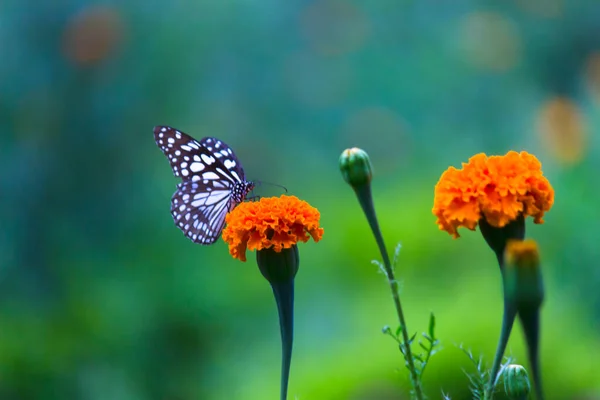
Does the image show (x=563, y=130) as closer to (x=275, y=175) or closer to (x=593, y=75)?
(x=593, y=75)

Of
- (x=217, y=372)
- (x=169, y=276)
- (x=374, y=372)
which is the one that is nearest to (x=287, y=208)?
(x=374, y=372)

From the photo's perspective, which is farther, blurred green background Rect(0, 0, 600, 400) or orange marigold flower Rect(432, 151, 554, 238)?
blurred green background Rect(0, 0, 600, 400)

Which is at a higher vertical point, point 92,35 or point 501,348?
point 92,35

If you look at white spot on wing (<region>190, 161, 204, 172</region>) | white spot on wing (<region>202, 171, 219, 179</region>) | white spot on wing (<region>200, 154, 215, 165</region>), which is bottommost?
white spot on wing (<region>202, 171, 219, 179</region>)

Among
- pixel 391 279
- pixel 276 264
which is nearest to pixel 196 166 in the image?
pixel 276 264

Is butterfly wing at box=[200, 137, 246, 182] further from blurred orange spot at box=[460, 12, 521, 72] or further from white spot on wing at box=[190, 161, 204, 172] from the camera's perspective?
blurred orange spot at box=[460, 12, 521, 72]

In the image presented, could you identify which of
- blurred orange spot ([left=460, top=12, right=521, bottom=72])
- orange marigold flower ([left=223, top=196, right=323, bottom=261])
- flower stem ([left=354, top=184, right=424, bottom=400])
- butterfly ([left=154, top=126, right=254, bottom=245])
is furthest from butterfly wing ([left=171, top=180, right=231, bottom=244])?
blurred orange spot ([left=460, top=12, right=521, bottom=72])

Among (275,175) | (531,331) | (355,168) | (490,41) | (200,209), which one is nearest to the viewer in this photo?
(531,331)
